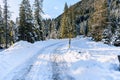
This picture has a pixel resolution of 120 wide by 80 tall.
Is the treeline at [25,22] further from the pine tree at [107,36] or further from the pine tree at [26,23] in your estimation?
the pine tree at [107,36]

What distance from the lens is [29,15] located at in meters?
52.6

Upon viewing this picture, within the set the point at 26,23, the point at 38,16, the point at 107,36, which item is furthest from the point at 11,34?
the point at 107,36

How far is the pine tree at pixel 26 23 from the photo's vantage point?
50.8 meters

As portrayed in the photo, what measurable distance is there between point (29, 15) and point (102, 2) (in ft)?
57.9

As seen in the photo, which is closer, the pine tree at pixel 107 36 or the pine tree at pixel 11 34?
the pine tree at pixel 107 36

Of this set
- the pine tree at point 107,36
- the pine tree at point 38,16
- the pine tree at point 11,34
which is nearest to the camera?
the pine tree at point 107,36

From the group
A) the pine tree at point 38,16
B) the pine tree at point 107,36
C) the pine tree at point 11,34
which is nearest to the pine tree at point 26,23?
the pine tree at point 38,16

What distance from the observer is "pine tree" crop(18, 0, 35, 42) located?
2002 inches

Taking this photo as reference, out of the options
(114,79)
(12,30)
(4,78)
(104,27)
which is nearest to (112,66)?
(114,79)

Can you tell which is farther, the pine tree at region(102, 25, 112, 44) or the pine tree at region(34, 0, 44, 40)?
the pine tree at region(34, 0, 44, 40)

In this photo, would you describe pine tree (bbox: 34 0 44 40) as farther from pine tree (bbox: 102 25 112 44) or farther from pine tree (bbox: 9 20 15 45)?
pine tree (bbox: 102 25 112 44)

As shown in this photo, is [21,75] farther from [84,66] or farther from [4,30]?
[4,30]

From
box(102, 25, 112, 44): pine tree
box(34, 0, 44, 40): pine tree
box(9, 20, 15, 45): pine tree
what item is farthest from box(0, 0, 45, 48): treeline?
box(102, 25, 112, 44): pine tree

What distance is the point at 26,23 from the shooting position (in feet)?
169
